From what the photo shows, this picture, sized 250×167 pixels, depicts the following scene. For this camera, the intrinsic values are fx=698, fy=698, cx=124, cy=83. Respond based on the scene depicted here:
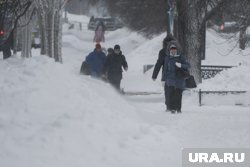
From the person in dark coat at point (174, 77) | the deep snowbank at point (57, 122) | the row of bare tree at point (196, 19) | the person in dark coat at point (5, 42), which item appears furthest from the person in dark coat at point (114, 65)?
the deep snowbank at point (57, 122)

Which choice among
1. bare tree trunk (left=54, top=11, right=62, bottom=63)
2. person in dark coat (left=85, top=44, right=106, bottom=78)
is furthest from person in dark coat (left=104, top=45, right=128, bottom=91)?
bare tree trunk (left=54, top=11, right=62, bottom=63)

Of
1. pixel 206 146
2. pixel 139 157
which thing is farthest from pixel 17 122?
Answer: pixel 206 146

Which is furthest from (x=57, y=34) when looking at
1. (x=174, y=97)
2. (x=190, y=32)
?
(x=174, y=97)

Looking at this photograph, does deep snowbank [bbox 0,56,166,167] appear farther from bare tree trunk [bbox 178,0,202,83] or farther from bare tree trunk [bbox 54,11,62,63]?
bare tree trunk [bbox 54,11,62,63]

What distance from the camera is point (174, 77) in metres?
13.9

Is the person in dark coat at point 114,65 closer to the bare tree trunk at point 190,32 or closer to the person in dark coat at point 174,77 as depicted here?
the person in dark coat at point 174,77

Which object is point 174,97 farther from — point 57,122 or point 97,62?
point 57,122

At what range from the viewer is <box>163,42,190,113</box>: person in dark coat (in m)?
13.8

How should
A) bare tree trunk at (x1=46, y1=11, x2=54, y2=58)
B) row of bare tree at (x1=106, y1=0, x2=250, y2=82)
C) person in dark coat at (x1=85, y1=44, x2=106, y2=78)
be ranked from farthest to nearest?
bare tree trunk at (x1=46, y1=11, x2=54, y2=58)
person in dark coat at (x1=85, y1=44, x2=106, y2=78)
row of bare tree at (x1=106, y1=0, x2=250, y2=82)

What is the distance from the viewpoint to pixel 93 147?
332 inches

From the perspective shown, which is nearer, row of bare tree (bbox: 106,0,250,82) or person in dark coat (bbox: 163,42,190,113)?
person in dark coat (bbox: 163,42,190,113)

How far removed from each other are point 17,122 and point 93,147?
99cm

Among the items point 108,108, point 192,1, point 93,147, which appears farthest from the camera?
point 192,1

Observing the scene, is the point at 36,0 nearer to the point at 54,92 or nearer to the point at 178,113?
the point at 178,113
